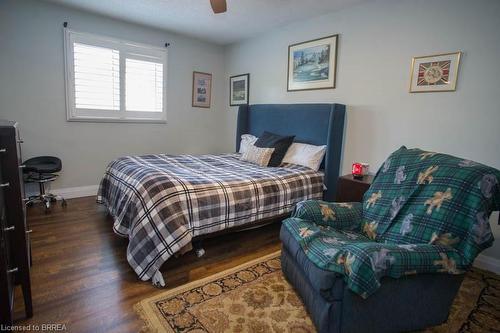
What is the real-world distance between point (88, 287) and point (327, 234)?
1.69 metres

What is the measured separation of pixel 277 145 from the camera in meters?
3.50

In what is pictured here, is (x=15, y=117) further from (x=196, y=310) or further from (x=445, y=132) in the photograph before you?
(x=445, y=132)

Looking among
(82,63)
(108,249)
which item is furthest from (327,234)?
(82,63)

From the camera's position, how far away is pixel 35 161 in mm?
3416

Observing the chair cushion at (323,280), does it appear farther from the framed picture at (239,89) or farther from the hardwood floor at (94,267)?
the framed picture at (239,89)

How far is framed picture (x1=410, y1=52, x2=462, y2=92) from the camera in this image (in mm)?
2469

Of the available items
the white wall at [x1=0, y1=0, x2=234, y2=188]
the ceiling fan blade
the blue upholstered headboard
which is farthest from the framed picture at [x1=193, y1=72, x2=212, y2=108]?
the ceiling fan blade

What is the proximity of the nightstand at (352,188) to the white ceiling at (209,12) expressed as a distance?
1985mm

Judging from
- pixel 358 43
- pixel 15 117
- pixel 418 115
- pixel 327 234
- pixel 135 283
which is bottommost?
pixel 135 283

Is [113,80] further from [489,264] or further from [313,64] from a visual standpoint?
[489,264]

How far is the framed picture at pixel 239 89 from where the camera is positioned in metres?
4.69

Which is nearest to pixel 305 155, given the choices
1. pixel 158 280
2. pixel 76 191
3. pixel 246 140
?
pixel 246 140

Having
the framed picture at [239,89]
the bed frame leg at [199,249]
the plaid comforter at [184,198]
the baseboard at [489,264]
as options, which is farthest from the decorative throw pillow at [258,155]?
the baseboard at [489,264]

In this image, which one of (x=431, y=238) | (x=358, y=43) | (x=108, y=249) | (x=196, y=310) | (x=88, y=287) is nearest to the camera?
(x=431, y=238)
